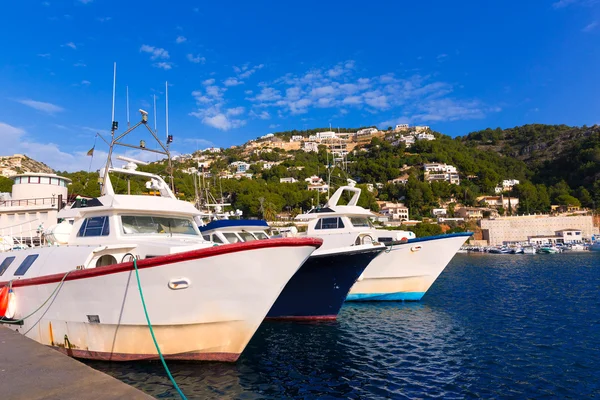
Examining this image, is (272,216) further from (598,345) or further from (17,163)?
(17,163)

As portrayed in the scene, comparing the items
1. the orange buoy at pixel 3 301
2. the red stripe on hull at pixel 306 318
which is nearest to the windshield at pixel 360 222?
the red stripe on hull at pixel 306 318

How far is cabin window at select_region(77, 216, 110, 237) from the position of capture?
436 inches

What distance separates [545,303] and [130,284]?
2023cm

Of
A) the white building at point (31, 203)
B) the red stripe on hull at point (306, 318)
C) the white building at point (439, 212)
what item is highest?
the white building at point (439, 212)

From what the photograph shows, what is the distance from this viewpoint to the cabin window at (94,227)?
11.1 metres

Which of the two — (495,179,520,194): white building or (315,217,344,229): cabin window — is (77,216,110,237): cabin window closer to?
(315,217,344,229): cabin window

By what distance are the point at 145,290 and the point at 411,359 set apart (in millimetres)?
7413

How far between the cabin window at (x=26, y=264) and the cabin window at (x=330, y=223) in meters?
12.7

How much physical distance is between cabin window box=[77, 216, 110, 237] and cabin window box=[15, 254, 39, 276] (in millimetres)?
1790

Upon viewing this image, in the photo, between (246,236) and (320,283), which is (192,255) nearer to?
(320,283)

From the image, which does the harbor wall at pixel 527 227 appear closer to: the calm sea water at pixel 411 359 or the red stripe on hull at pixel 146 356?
the calm sea water at pixel 411 359

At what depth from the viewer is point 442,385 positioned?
372 inches

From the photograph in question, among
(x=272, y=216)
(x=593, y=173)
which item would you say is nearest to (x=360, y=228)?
(x=272, y=216)

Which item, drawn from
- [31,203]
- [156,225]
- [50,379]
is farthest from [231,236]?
[31,203]
